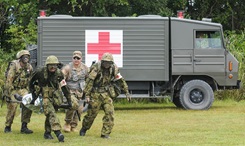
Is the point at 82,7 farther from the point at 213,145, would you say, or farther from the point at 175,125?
the point at 213,145

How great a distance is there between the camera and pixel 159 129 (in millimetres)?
15156

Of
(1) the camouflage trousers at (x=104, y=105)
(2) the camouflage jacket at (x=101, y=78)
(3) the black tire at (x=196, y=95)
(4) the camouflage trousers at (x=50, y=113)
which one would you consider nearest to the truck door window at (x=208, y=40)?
(3) the black tire at (x=196, y=95)

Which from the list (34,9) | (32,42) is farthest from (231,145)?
(34,9)

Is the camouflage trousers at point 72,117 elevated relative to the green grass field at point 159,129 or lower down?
elevated

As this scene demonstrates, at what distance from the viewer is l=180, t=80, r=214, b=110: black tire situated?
798 inches

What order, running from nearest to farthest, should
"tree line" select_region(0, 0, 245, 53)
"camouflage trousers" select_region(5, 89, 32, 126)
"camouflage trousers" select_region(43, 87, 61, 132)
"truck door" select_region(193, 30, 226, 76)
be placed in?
"camouflage trousers" select_region(43, 87, 61, 132)
"camouflage trousers" select_region(5, 89, 32, 126)
"truck door" select_region(193, 30, 226, 76)
"tree line" select_region(0, 0, 245, 53)

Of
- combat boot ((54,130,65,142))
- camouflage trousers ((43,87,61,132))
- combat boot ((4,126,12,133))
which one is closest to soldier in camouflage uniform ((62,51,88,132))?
combat boot ((4,126,12,133))

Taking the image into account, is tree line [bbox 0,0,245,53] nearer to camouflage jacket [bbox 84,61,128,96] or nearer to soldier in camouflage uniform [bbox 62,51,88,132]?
soldier in camouflage uniform [bbox 62,51,88,132]

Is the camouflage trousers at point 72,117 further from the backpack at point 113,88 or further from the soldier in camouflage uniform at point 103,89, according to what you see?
the backpack at point 113,88

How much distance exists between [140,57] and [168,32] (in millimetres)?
1036

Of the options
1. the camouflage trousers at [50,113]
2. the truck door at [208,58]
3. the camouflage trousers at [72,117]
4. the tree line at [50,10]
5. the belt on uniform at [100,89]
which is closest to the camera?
the camouflage trousers at [50,113]

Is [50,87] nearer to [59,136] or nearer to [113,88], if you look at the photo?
[59,136]

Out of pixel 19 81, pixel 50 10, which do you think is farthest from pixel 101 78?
pixel 50 10

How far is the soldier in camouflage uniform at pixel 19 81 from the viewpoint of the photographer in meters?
13.9
